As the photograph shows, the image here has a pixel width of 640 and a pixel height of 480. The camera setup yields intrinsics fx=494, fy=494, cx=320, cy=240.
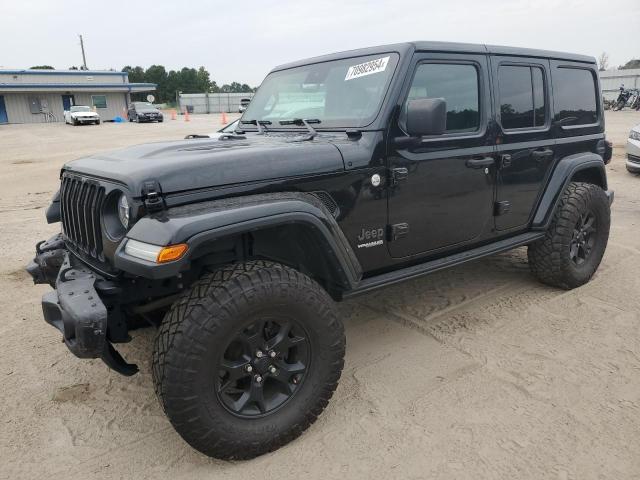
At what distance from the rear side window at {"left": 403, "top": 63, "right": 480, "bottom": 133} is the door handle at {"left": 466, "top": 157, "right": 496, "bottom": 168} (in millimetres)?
212

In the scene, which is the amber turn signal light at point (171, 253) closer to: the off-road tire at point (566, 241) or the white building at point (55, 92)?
the off-road tire at point (566, 241)

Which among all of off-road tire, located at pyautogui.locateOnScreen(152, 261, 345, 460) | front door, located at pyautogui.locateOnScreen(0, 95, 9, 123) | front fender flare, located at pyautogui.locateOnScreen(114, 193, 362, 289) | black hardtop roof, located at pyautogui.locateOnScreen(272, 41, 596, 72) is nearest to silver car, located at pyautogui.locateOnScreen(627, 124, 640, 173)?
black hardtop roof, located at pyautogui.locateOnScreen(272, 41, 596, 72)

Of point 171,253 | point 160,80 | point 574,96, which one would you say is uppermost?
point 160,80

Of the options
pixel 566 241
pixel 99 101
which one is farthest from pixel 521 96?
pixel 99 101

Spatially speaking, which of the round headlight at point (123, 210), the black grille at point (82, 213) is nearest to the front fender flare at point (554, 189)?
the round headlight at point (123, 210)

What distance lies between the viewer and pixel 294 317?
243 cm

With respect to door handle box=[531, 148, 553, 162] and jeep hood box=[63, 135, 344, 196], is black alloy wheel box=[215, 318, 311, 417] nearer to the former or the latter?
jeep hood box=[63, 135, 344, 196]

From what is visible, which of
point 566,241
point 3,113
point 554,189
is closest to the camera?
point 554,189

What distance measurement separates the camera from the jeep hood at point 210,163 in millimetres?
2311

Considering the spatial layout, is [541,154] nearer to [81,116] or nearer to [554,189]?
[554,189]

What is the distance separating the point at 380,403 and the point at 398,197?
1.21 meters

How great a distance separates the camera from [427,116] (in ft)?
9.01

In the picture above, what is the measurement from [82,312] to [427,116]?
2004 millimetres

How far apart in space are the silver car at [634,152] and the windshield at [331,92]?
8.54 meters
